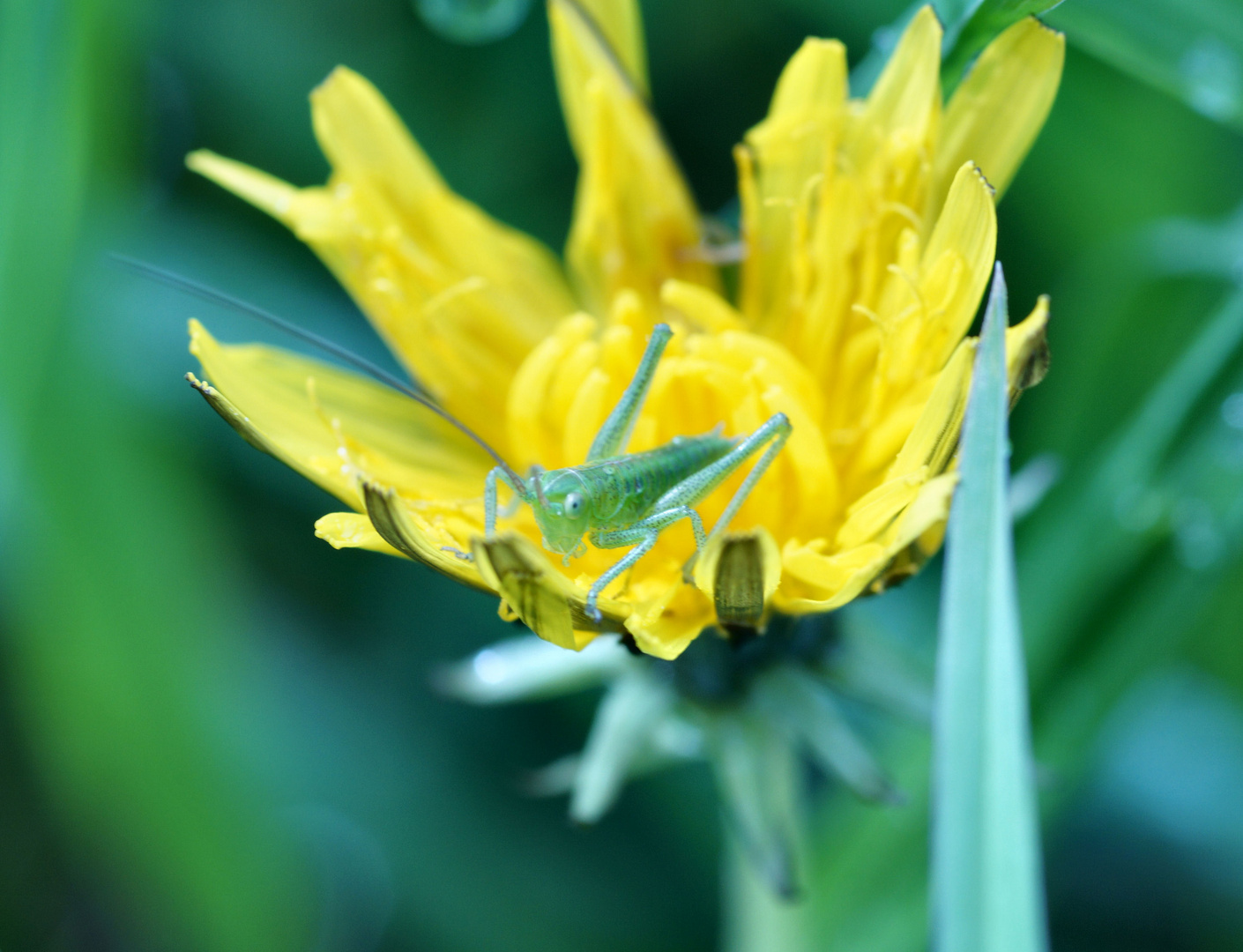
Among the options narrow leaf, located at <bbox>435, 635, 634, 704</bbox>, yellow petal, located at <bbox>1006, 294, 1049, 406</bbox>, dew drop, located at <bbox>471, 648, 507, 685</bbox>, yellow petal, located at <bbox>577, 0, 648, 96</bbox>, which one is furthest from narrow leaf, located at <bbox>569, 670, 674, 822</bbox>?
yellow petal, located at <bbox>577, 0, 648, 96</bbox>

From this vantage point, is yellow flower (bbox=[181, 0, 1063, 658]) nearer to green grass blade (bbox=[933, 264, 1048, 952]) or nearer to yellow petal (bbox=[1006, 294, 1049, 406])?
yellow petal (bbox=[1006, 294, 1049, 406])

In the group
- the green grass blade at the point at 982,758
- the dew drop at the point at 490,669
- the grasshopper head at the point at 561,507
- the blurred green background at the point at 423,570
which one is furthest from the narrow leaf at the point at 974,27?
the dew drop at the point at 490,669

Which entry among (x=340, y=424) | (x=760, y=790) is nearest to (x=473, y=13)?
(x=340, y=424)

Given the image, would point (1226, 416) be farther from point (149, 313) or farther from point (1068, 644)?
point (149, 313)

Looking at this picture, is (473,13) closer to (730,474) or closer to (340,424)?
(340,424)

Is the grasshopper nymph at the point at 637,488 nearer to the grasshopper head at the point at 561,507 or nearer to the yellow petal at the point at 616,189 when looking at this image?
the grasshopper head at the point at 561,507

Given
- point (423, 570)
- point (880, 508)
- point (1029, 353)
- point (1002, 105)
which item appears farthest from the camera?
point (423, 570)
